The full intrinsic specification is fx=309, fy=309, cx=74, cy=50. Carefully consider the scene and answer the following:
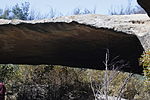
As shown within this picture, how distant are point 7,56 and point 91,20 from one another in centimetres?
382

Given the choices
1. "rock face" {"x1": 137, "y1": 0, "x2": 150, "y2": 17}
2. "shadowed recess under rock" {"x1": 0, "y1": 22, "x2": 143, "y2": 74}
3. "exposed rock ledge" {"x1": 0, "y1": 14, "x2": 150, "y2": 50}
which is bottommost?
"shadowed recess under rock" {"x1": 0, "y1": 22, "x2": 143, "y2": 74}

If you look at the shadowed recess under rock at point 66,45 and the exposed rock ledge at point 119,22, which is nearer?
the exposed rock ledge at point 119,22

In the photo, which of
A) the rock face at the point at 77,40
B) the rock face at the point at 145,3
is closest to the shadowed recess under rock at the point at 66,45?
the rock face at the point at 77,40

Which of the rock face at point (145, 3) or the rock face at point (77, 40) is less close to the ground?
the rock face at point (145, 3)

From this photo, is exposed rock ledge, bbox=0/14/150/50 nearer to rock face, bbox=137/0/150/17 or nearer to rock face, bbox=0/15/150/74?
rock face, bbox=0/15/150/74

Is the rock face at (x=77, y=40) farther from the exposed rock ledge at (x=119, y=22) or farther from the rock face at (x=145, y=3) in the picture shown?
the rock face at (x=145, y=3)

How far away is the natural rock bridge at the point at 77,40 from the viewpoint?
545 centimetres

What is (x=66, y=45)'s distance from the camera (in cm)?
698

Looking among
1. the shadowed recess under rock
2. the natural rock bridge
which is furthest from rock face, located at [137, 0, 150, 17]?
the shadowed recess under rock

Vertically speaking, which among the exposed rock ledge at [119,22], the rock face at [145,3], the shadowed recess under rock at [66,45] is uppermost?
the rock face at [145,3]

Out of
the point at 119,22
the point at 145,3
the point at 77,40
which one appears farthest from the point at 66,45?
the point at 145,3

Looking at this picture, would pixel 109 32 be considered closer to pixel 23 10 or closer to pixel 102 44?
pixel 102 44

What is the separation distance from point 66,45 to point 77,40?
21.6 inches

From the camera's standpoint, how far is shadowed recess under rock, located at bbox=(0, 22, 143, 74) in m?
5.82
